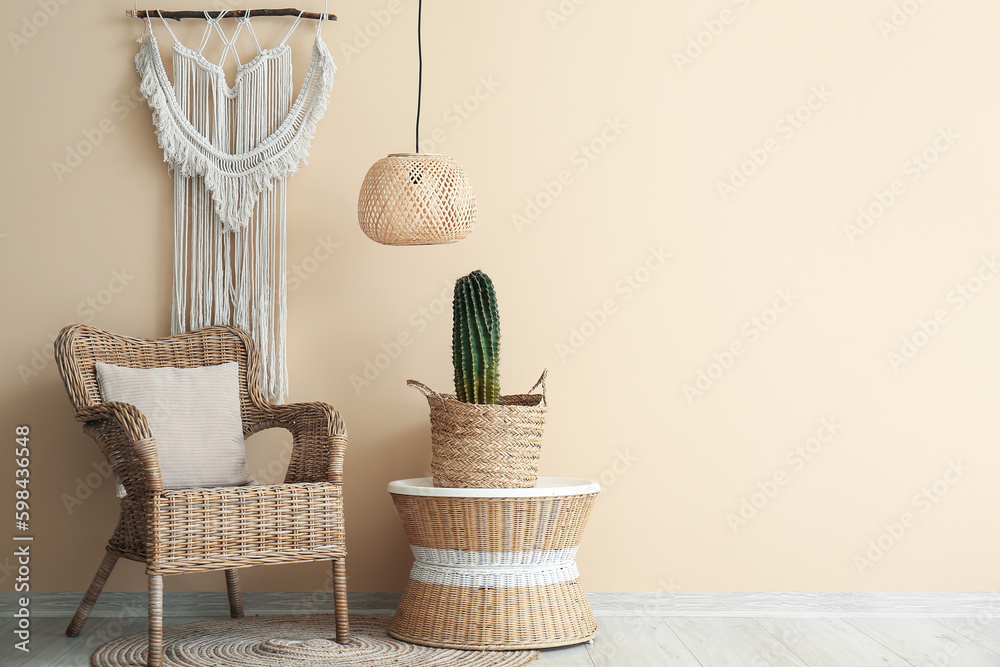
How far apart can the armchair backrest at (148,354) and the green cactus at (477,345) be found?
0.69 meters

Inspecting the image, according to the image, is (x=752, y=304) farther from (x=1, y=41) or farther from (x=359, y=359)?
(x=1, y=41)

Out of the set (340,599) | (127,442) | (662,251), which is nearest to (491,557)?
(340,599)

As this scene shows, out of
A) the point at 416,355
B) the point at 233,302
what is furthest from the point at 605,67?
the point at 233,302

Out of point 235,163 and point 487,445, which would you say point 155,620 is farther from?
point 235,163

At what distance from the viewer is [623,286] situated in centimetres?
287

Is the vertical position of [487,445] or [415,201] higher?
[415,201]

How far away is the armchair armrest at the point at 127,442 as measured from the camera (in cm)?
213

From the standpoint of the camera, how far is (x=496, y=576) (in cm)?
235

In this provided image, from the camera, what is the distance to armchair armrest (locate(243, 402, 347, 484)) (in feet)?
7.72

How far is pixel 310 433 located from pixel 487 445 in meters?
0.53

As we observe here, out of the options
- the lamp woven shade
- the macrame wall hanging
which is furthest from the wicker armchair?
the lamp woven shade

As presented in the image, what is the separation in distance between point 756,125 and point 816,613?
161 centimetres

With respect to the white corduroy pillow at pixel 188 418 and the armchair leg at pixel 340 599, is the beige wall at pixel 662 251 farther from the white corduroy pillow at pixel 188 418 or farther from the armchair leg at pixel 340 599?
the armchair leg at pixel 340 599

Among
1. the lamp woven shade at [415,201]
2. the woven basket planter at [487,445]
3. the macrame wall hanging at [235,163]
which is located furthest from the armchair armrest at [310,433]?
the lamp woven shade at [415,201]
